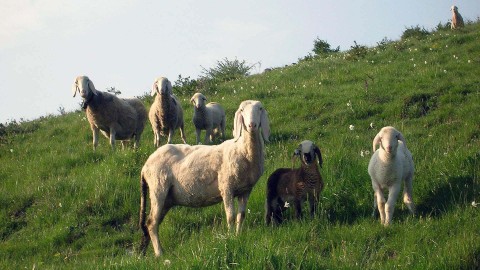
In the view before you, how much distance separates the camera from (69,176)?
1319 centimetres

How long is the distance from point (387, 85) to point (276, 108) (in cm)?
309

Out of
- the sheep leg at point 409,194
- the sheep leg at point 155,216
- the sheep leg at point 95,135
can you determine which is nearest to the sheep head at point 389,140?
the sheep leg at point 409,194

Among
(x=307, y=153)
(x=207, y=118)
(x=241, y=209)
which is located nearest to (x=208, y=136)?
(x=207, y=118)

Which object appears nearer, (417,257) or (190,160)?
(417,257)

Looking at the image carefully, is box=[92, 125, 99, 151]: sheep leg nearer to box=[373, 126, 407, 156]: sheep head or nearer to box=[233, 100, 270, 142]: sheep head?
box=[233, 100, 270, 142]: sheep head

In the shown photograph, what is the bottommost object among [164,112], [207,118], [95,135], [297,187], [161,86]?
[297,187]

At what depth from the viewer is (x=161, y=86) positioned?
15453 millimetres

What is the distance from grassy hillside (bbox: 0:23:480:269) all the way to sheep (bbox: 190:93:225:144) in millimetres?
754

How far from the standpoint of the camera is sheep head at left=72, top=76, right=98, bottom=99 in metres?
15.6

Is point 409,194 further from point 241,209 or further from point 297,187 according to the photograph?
point 241,209

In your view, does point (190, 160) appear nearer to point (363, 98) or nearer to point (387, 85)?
point (363, 98)

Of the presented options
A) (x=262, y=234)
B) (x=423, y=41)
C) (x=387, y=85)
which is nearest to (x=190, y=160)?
(x=262, y=234)

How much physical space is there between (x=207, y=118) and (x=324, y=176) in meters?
5.89

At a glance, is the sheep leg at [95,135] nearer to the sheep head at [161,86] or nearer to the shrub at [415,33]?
the sheep head at [161,86]
